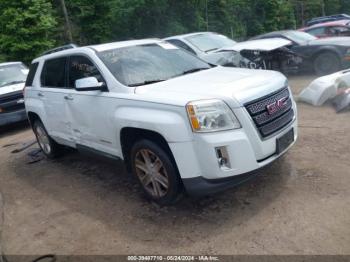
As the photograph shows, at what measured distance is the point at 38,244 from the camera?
433 centimetres

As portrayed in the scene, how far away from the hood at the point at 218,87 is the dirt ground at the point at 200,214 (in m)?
1.13

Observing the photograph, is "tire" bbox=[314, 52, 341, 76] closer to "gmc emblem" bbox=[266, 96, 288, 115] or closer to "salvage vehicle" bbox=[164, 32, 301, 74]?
"salvage vehicle" bbox=[164, 32, 301, 74]

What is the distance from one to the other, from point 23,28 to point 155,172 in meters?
17.2

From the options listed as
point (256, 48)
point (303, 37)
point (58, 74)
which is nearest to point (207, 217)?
point (58, 74)

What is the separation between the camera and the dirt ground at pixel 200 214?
3.79 m

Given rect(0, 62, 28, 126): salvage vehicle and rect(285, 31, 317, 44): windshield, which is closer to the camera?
rect(0, 62, 28, 126): salvage vehicle

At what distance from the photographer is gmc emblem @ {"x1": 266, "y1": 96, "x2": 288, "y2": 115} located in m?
4.29

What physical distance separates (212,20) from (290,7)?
10.4 m

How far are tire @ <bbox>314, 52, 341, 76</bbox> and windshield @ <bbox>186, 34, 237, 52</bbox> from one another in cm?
234

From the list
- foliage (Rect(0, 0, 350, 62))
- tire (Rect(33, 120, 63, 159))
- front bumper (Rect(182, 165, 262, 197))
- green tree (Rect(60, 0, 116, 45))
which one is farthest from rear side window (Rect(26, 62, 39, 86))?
green tree (Rect(60, 0, 116, 45))

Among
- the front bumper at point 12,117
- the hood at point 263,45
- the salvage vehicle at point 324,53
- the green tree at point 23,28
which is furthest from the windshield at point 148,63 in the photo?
the green tree at point 23,28

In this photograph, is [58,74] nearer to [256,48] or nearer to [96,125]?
[96,125]

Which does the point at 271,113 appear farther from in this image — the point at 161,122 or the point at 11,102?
the point at 11,102

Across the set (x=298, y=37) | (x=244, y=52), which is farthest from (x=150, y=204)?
(x=298, y=37)
